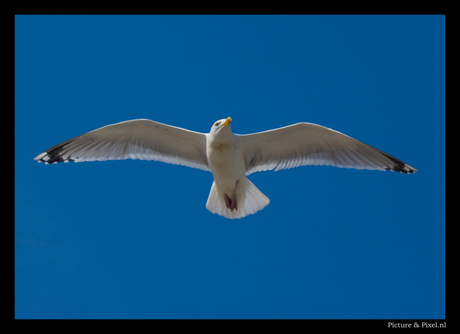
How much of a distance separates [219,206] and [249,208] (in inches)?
14.9

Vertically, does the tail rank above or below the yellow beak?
below

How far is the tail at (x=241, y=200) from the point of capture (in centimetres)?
560

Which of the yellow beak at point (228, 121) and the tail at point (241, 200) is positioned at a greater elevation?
the yellow beak at point (228, 121)

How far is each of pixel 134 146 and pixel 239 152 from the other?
1.35 metres

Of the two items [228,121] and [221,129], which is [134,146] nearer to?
[221,129]

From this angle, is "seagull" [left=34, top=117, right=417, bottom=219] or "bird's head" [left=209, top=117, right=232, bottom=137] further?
"seagull" [left=34, top=117, right=417, bottom=219]

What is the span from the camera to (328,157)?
5621 millimetres

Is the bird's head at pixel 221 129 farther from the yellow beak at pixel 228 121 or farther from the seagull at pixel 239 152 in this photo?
the seagull at pixel 239 152

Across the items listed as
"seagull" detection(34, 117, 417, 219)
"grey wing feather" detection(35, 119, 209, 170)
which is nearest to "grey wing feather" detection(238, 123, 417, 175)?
"seagull" detection(34, 117, 417, 219)

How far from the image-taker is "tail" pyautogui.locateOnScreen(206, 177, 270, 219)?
560 cm

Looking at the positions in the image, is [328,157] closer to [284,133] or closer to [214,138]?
[284,133]

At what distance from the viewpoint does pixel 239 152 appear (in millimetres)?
5285

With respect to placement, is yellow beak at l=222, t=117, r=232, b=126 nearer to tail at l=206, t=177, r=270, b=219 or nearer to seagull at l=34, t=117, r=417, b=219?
seagull at l=34, t=117, r=417, b=219

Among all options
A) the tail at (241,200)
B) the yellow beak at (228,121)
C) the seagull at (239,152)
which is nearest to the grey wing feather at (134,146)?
the seagull at (239,152)
